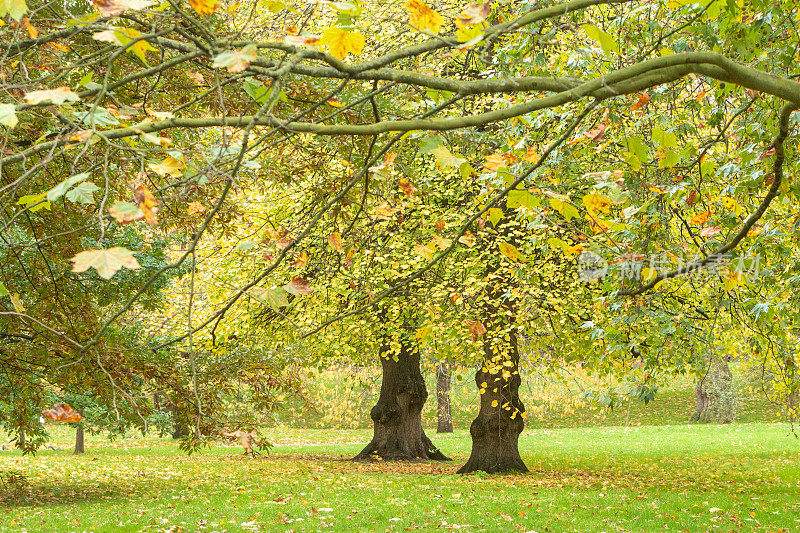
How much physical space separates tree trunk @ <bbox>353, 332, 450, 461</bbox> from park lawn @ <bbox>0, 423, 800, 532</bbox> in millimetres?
995

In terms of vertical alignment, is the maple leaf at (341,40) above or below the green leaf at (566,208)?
above

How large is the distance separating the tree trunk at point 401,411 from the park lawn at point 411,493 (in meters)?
0.99

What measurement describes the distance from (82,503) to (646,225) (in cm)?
954

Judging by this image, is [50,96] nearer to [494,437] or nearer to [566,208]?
[566,208]

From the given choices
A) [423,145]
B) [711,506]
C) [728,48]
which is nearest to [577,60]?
[728,48]

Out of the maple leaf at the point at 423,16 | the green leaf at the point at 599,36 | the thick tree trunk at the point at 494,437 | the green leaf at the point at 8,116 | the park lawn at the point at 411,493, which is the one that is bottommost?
the park lawn at the point at 411,493

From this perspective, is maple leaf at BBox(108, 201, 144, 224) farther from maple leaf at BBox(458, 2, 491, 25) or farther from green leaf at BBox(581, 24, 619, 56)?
green leaf at BBox(581, 24, 619, 56)

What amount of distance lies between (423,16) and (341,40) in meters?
0.38

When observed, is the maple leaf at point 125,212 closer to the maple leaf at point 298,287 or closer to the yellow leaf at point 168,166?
the yellow leaf at point 168,166

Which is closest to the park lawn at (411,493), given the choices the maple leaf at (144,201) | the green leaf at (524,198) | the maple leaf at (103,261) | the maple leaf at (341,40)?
the green leaf at (524,198)

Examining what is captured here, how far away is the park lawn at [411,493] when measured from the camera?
8391 millimetres

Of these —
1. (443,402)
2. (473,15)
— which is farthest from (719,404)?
(473,15)

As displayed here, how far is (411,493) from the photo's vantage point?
10.7 m

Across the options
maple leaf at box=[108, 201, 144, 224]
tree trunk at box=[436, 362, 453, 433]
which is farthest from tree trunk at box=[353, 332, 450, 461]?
maple leaf at box=[108, 201, 144, 224]
